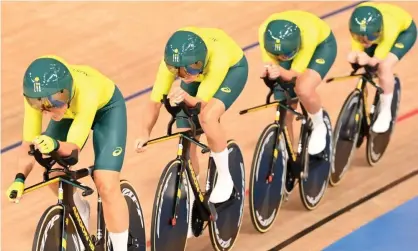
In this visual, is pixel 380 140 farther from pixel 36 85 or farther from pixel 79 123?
pixel 36 85

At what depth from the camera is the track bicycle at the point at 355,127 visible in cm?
718

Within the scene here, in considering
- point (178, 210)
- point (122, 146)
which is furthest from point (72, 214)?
point (178, 210)

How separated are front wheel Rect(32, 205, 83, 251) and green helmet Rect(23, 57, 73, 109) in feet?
1.73

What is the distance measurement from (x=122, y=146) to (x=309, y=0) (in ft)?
19.3

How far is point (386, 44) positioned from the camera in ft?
23.5

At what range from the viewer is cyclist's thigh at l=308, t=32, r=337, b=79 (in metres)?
6.60

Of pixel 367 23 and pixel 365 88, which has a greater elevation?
pixel 367 23

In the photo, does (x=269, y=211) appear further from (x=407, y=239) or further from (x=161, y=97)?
(x=161, y=97)

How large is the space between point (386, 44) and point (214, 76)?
1805 millimetres

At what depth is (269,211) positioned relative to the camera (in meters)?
6.62

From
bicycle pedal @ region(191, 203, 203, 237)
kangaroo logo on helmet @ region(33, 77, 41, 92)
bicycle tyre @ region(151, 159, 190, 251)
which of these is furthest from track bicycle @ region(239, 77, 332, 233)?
kangaroo logo on helmet @ region(33, 77, 41, 92)

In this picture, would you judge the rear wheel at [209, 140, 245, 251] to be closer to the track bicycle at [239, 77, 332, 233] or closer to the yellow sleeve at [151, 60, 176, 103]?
the track bicycle at [239, 77, 332, 233]

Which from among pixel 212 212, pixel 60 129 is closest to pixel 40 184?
pixel 60 129

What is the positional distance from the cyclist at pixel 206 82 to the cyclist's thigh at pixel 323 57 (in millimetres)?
707
